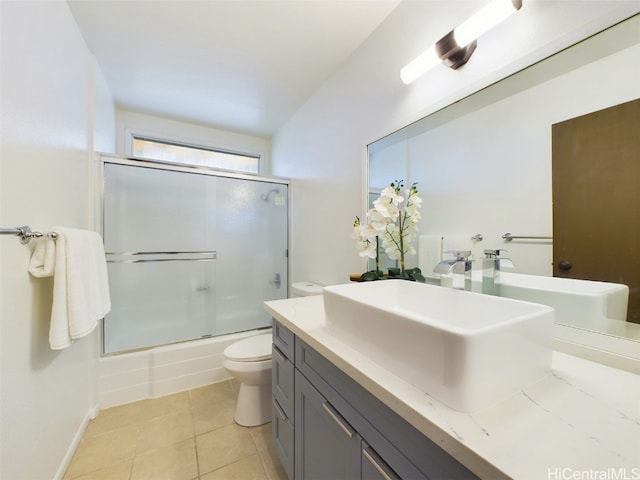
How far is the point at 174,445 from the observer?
1429mm

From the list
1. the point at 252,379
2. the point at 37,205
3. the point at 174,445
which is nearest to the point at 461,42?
the point at 37,205

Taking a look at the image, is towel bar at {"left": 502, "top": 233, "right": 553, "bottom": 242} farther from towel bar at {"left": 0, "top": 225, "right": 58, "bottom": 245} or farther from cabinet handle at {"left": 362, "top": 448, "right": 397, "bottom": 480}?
towel bar at {"left": 0, "top": 225, "right": 58, "bottom": 245}

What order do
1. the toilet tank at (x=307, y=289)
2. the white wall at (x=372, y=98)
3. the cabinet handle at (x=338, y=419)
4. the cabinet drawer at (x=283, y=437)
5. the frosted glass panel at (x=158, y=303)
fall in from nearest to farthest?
the cabinet handle at (x=338, y=419), the white wall at (x=372, y=98), the cabinet drawer at (x=283, y=437), the toilet tank at (x=307, y=289), the frosted glass panel at (x=158, y=303)

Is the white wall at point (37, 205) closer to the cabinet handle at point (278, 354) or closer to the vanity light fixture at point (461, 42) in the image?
the cabinet handle at point (278, 354)

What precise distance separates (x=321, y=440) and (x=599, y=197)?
1.11 m

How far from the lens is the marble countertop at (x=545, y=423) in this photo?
0.36 m

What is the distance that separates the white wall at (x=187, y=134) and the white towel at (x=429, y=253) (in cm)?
237

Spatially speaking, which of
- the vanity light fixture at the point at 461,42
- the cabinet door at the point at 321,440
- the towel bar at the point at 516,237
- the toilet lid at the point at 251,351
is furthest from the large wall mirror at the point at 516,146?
the toilet lid at the point at 251,351

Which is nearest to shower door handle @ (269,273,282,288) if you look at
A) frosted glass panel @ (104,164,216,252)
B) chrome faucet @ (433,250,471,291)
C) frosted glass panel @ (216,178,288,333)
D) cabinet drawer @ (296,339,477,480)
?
frosted glass panel @ (216,178,288,333)

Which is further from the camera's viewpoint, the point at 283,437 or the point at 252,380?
the point at 252,380

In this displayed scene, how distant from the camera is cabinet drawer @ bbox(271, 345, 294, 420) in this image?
1058 millimetres

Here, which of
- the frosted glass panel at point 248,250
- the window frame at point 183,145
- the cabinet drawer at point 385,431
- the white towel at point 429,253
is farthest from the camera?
the frosted glass panel at point 248,250

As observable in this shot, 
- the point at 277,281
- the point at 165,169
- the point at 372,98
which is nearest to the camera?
the point at 372,98

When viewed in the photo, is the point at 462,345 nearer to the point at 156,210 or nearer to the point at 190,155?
the point at 156,210
